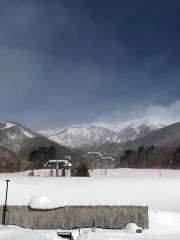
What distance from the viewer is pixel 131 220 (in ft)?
124

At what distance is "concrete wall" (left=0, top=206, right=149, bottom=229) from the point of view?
38.0 m

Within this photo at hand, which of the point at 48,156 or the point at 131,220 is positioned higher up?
the point at 48,156

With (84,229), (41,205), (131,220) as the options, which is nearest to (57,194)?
(41,205)

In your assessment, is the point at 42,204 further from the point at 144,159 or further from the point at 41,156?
the point at 144,159

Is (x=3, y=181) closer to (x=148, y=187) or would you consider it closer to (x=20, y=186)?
(x=20, y=186)

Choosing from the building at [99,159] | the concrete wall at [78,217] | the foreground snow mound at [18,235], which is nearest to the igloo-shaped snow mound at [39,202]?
the concrete wall at [78,217]

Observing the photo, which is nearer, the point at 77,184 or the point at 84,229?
the point at 84,229

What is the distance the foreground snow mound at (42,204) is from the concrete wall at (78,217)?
0.40 metres

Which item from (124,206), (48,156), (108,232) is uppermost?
(48,156)

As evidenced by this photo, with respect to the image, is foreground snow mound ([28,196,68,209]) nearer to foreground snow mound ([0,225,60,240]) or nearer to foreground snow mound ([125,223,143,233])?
foreground snow mound ([125,223,143,233])

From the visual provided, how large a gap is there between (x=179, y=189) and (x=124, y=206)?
8881 millimetres

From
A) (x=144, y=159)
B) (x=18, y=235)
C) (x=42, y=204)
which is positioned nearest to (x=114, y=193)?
(x=42, y=204)

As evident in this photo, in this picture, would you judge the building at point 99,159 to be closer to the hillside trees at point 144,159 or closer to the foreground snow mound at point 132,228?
the foreground snow mound at point 132,228

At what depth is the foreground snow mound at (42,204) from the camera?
127 feet
